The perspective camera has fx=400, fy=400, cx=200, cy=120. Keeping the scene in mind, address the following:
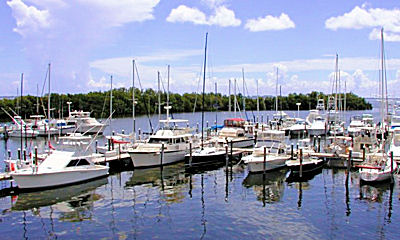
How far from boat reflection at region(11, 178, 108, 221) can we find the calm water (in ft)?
0.21

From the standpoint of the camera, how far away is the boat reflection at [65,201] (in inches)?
991

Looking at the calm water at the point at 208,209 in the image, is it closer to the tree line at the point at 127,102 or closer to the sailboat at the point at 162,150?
the sailboat at the point at 162,150

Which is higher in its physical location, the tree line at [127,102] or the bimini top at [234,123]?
the tree line at [127,102]

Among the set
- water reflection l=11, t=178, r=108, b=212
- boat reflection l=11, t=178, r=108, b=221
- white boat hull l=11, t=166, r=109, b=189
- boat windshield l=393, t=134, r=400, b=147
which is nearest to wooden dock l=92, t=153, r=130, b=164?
white boat hull l=11, t=166, r=109, b=189

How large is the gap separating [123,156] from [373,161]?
23.4m

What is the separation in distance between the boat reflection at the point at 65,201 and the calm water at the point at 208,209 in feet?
0.21

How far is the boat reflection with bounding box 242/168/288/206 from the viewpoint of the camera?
28.9 metres

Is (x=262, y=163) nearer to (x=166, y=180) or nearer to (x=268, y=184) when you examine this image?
(x=268, y=184)

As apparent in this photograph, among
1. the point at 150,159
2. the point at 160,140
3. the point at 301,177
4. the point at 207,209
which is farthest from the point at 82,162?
the point at 301,177

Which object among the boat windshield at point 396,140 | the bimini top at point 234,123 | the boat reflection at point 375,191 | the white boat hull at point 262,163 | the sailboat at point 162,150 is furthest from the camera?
the bimini top at point 234,123

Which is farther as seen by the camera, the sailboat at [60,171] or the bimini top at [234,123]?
the bimini top at [234,123]

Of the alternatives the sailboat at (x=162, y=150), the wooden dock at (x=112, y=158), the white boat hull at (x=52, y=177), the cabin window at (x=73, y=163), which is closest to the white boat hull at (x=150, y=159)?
the sailboat at (x=162, y=150)

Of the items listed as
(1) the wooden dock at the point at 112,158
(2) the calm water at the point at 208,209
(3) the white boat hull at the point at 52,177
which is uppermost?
(1) the wooden dock at the point at 112,158

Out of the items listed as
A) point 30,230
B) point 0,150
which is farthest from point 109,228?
point 0,150
